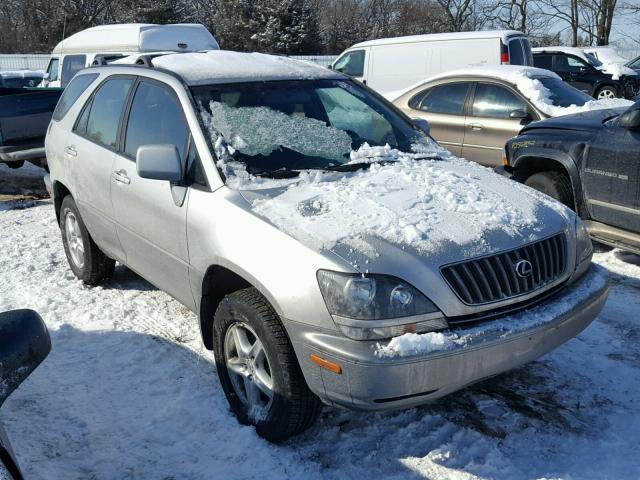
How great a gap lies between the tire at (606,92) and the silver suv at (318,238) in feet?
48.6

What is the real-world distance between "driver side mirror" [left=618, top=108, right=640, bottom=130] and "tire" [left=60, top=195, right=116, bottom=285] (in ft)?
13.5

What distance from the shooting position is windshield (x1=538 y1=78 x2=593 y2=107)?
8219 millimetres

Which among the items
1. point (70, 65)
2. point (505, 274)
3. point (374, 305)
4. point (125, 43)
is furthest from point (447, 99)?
point (70, 65)

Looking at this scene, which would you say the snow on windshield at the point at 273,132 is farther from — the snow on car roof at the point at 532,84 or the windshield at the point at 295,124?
the snow on car roof at the point at 532,84

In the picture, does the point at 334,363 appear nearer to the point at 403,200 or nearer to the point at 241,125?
the point at 403,200

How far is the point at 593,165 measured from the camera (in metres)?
5.50

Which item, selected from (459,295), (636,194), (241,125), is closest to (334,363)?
(459,295)

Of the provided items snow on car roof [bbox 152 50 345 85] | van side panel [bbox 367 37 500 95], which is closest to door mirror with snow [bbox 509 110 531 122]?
snow on car roof [bbox 152 50 345 85]

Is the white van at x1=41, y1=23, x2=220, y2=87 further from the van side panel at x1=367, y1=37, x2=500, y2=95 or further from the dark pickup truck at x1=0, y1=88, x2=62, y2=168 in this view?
the dark pickup truck at x1=0, y1=88, x2=62, y2=168

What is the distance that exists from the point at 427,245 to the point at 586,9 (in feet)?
128

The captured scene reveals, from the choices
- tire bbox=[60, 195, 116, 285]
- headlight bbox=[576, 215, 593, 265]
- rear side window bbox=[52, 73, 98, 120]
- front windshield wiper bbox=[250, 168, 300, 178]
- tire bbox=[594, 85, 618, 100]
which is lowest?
tire bbox=[594, 85, 618, 100]

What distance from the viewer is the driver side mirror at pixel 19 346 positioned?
184 cm

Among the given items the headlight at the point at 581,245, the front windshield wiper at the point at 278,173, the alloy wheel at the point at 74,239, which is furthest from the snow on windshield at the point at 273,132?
the alloy wheel at the point at 74,239

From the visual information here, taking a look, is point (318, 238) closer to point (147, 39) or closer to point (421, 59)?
point (421, 59)
